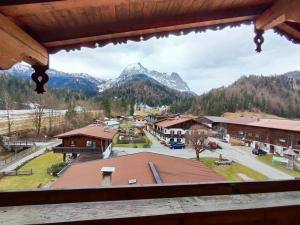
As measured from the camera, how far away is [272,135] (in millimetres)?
20547

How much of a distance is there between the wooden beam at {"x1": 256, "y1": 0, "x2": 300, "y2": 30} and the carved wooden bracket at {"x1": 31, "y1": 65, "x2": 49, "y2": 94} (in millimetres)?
1628

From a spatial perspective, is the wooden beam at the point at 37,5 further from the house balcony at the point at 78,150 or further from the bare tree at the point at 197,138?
the bare tree at the point at 197,138

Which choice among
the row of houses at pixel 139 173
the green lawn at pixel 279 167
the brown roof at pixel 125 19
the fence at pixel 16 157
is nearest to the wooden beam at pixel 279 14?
the brown roof at pixel 125 19

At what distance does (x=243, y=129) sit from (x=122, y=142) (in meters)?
11.9

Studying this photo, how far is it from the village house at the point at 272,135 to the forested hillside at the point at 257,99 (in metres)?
24.4

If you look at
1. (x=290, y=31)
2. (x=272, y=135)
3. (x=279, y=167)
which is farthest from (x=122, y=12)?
(x=272, y=135)

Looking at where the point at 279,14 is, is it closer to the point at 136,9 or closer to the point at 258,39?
the point at 258,39

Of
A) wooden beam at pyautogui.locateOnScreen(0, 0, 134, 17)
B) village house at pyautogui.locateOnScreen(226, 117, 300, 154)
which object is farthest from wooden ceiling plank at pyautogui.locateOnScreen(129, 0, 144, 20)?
village house at pyautogui.locateOnScreen(226, 117, 300, 154)

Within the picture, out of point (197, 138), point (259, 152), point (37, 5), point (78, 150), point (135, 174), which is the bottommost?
point (259, 152)

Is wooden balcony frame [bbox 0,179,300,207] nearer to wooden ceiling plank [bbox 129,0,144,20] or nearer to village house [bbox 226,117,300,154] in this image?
wooden ceiling plank [bbox 129,0,144,20]

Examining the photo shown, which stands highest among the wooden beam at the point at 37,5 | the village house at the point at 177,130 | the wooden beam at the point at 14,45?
the wooden beam at the point at 37,5

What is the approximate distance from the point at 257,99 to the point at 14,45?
58402mm

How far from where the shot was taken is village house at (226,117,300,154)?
18.4m

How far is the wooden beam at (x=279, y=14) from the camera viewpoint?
61.3 inches
